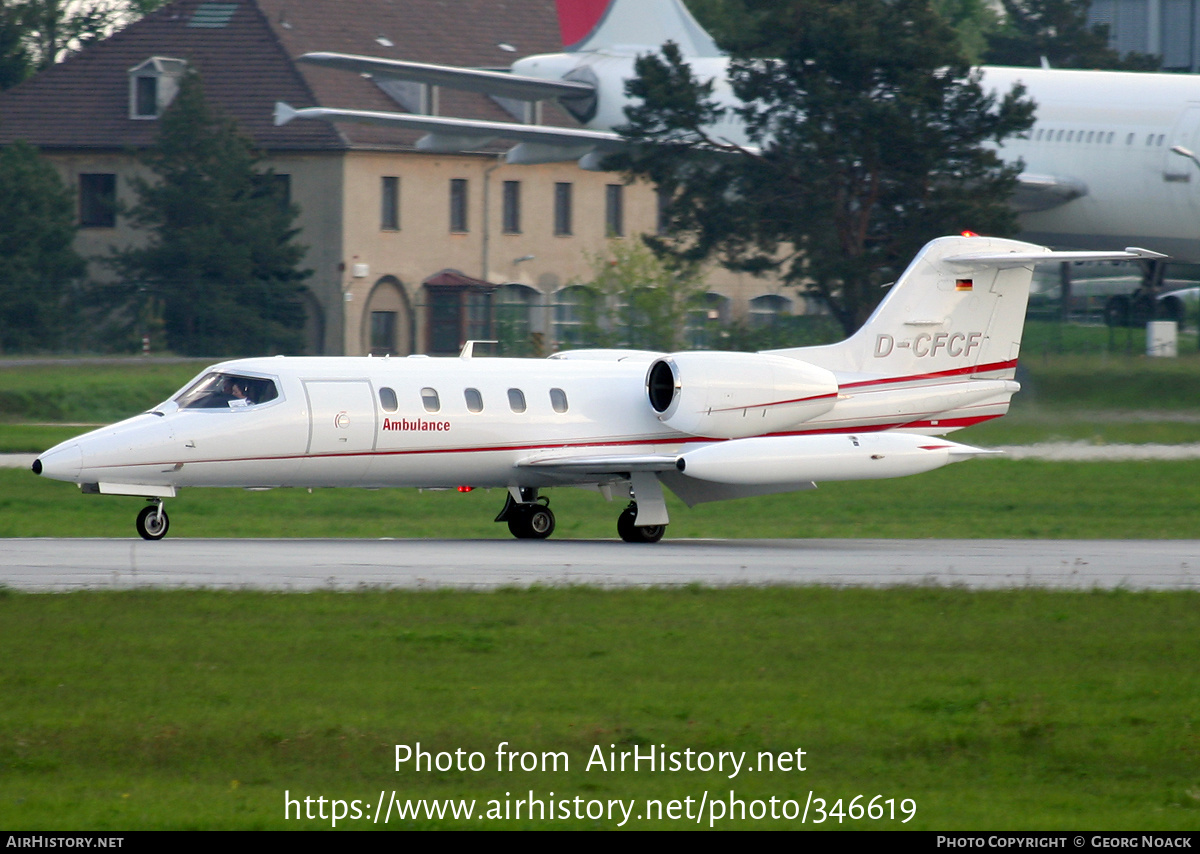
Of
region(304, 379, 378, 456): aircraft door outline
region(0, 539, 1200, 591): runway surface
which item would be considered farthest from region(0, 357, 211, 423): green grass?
region(0, 539, 1200, 591): runway surface

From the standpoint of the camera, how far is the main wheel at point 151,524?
21922 mm

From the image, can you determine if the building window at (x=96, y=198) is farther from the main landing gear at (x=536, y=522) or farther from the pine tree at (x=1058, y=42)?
the main landing gear at (x=536, y=522)

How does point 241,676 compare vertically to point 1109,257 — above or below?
below

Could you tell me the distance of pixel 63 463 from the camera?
20734mm

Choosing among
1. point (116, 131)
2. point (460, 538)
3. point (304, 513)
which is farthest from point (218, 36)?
point (460, 538)

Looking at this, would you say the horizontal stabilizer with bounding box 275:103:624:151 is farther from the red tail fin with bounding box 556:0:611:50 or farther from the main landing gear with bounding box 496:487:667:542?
the main landing gear with bounding box 496:487:667:542

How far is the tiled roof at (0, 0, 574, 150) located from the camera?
2454 inches

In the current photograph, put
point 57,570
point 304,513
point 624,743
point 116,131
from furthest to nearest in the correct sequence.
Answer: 1. point 116,131
2. point 304,513
3. point 57,570
4. point 624,743

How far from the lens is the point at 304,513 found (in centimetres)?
3023

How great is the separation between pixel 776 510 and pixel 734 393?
7849 mm

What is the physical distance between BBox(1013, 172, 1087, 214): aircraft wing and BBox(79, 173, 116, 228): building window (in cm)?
3327

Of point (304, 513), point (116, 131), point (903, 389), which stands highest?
point (116, 131)

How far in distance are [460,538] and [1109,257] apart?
988cm
